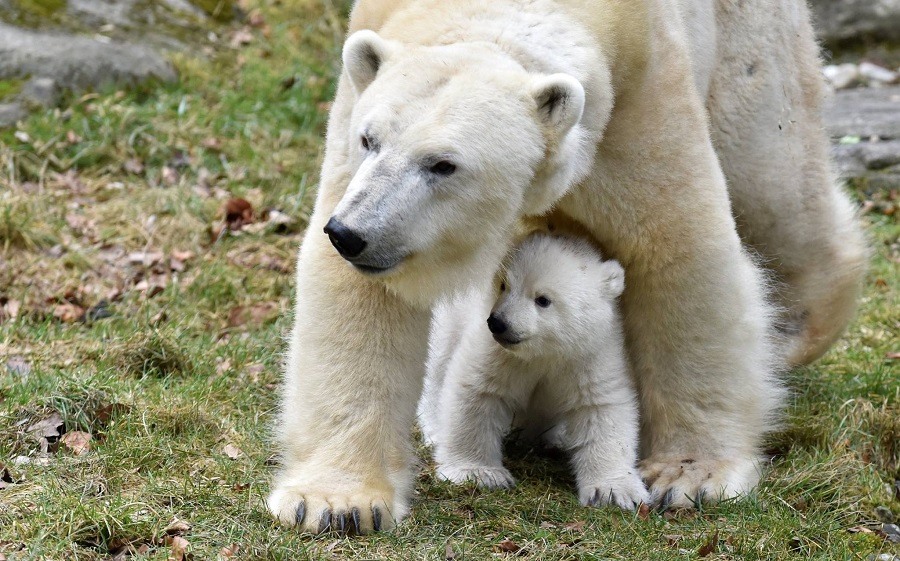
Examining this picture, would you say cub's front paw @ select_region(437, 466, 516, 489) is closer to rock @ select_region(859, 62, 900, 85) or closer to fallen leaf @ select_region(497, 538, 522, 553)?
fallen leaf @ select_region(497, 538, 522, 553)

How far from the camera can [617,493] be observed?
180 inches

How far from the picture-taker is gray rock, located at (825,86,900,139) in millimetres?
9719

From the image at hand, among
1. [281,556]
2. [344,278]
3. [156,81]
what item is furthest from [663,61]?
[156,81]

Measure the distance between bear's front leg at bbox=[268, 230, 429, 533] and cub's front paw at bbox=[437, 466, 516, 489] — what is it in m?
0.39

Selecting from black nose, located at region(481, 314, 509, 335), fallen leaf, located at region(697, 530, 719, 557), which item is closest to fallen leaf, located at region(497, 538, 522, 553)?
fallen leaf, located at region(697, 530, 719, 557)

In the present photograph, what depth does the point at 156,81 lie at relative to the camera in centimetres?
893

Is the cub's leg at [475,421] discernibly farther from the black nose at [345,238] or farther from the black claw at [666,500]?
the black nose at [345,238]

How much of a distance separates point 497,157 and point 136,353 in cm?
260

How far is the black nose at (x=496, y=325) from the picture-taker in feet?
14.3

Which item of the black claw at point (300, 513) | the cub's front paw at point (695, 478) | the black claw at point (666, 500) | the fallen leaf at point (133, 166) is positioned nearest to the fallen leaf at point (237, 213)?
the fallen leaf at point (133, 166)

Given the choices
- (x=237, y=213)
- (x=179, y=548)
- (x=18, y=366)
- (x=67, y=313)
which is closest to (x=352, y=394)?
(x=179, y=548)

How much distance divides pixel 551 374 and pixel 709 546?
0.94 metres

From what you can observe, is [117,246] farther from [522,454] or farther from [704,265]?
[704,265]

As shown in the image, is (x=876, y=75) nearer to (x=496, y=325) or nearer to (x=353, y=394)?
(x=496, y=325)
